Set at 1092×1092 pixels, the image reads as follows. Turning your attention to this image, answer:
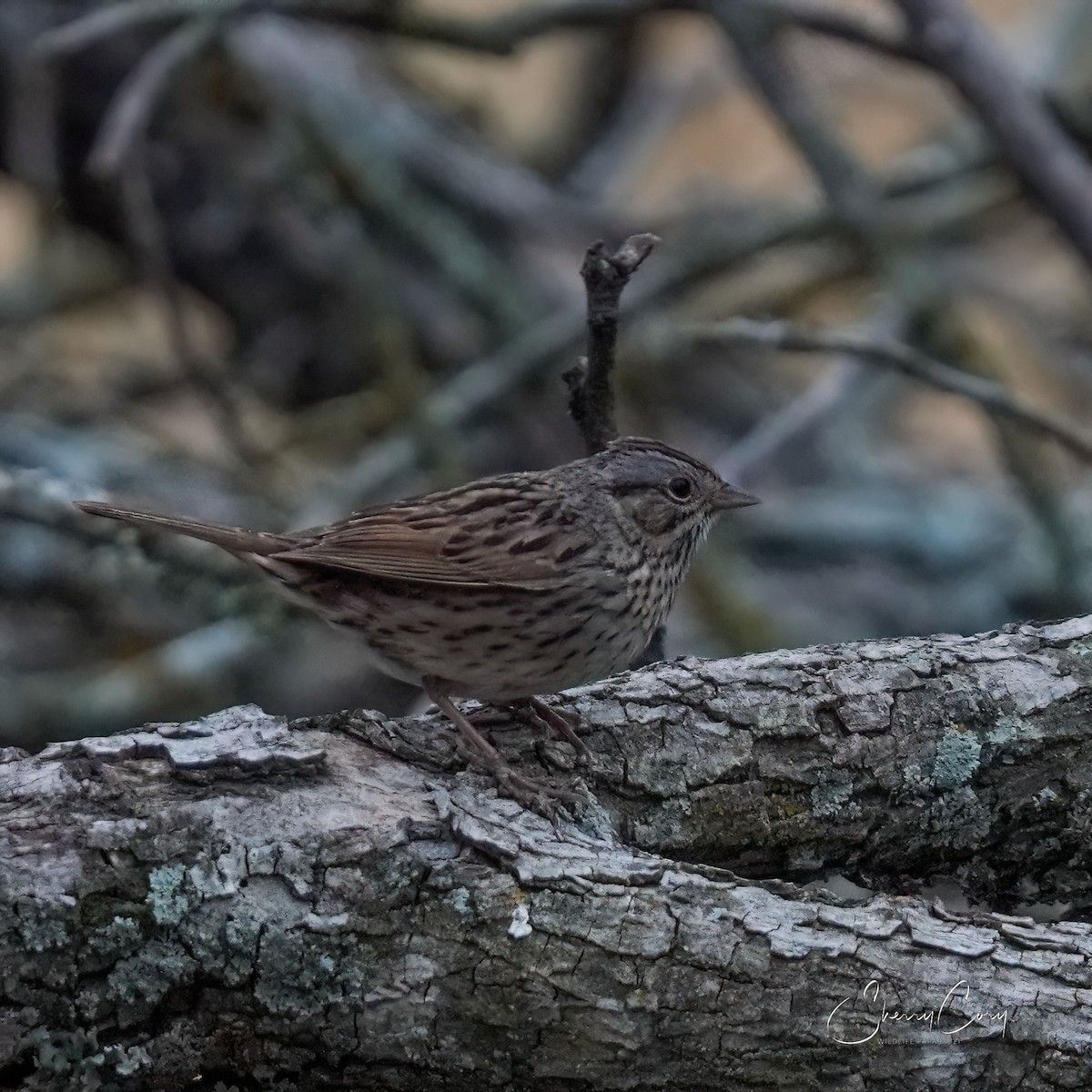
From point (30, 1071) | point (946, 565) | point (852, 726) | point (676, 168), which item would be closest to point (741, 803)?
point (852, 726)

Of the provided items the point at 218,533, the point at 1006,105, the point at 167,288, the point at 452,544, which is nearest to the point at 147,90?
the point at 167,288

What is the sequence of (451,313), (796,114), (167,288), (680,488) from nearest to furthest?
(680,488), (167,288), (796,114), (451,313)

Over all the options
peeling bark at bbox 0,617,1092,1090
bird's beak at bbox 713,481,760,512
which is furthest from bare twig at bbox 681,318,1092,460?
peeling bark at bbox 0,617,1092,1090

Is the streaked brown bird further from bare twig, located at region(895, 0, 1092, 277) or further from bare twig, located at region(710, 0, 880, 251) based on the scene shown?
bare twig, located at region(710, 0, 880, 251)

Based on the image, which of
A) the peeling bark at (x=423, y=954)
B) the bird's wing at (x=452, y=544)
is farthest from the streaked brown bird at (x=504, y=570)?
the peeling bark at (x=423, y=954)

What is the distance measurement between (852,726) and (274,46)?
4.99 meters

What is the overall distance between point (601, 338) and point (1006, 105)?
8.64 ft

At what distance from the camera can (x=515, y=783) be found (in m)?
2.84

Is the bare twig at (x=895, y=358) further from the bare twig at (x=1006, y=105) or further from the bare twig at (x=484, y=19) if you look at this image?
the bare twig at (x=484, y=19)

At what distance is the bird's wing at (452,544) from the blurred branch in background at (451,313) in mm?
1006

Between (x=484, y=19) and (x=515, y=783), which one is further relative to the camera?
(x=484, y=19)

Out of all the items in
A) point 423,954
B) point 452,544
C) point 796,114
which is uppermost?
point 796,114

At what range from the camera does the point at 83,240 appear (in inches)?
289

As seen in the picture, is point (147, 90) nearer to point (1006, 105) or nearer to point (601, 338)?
point (601, 338)
